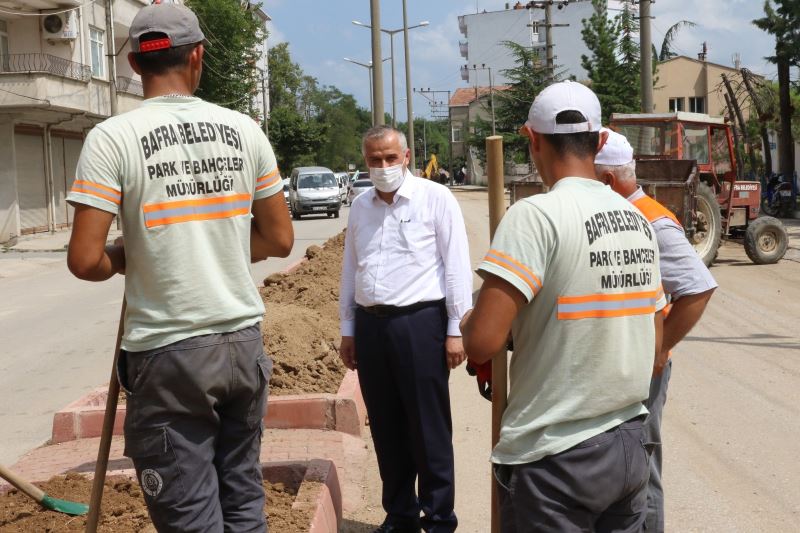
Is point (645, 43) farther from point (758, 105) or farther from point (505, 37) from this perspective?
point (505, 37)

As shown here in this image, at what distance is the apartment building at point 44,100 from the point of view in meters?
27.1

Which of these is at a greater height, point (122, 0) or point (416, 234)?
point (122, 0)

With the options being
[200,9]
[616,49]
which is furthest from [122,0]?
[616,49]

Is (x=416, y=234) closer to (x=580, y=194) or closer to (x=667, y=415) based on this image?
(x=580, y=194)

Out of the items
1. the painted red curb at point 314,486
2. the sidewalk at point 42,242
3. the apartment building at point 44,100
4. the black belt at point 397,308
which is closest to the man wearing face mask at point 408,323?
the black belt at point 397,308

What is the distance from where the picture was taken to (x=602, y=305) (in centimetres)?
255

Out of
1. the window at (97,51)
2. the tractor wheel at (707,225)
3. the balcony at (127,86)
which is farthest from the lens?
the balcony at (127,86)

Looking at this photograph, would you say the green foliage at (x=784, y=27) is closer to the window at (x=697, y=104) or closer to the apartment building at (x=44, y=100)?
the apartment building at (x=44, y=100)

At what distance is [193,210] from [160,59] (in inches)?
18.8

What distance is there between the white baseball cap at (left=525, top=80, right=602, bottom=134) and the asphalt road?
197 inches

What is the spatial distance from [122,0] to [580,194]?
36.0 metres

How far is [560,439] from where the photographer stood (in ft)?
8.26

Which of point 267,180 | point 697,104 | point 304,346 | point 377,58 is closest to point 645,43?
point 377,58

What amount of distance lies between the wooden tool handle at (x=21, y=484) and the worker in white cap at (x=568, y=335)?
7.27ft
